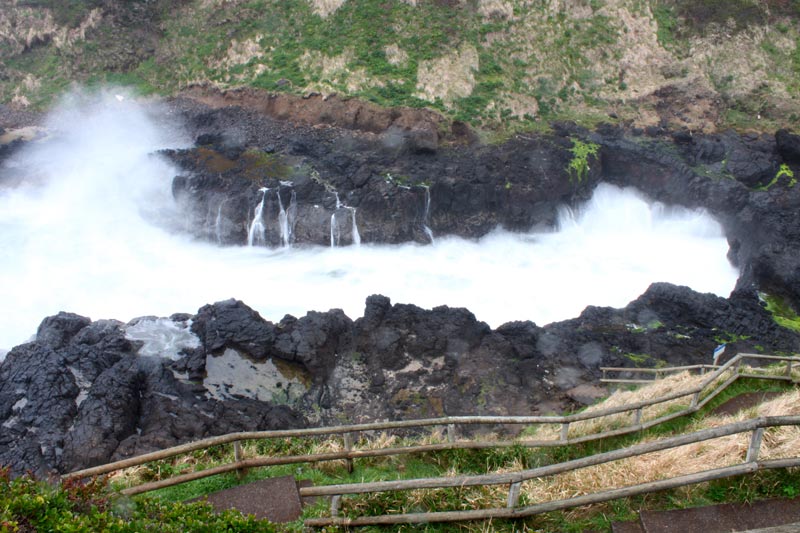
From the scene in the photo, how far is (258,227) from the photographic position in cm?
2558

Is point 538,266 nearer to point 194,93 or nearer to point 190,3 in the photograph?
point 194,93

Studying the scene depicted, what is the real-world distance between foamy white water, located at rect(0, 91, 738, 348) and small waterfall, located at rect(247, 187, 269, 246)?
62 cm

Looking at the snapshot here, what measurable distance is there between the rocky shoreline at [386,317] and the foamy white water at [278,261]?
931mm

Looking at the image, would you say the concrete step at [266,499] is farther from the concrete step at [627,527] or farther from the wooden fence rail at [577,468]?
the concrete step at [627,527]

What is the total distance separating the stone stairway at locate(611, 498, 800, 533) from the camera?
5824 mm

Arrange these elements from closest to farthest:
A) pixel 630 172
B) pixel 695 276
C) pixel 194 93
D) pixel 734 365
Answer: pixel 734 365 < pixel 695 276 < pixel 630 172 < pixel 194 93

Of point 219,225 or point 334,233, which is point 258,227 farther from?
point 334,233

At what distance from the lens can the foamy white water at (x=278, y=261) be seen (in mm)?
21625

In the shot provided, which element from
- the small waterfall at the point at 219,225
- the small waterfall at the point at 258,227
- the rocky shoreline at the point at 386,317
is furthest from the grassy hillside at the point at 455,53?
the small waterfall at the point at 219,225

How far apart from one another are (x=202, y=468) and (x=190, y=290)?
1478 centimetres

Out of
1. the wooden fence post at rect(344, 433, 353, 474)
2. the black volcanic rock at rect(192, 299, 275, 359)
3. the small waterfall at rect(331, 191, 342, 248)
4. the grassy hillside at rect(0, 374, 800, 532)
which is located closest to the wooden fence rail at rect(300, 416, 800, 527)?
the grassy hillside at rect(0, 374, 800, 532)

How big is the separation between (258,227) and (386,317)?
379 inches

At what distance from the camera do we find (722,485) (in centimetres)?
626

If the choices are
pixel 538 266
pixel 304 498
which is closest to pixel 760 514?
pixel 304 498
